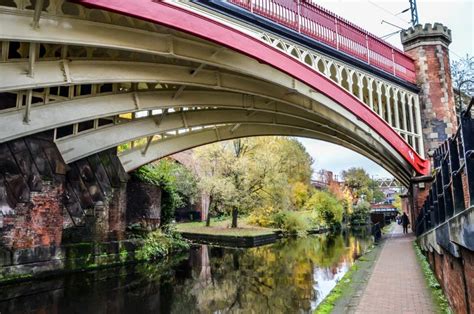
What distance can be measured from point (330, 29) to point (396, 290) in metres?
8.47

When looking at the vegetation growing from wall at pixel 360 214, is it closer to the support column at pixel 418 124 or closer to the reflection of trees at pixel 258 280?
the support column at pixel 418 124

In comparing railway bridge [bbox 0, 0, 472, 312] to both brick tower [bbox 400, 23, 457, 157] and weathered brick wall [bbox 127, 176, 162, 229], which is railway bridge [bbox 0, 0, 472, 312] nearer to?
brick tower [bbox 400, 23, 457, 157]

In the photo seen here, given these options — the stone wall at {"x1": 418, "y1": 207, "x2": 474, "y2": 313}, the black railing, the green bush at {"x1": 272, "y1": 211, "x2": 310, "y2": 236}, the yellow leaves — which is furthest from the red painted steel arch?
the yellow leaves

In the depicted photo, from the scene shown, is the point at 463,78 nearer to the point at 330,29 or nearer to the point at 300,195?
the point at 330,29

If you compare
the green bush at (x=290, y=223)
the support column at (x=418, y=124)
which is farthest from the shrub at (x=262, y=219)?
the support column at (x=418, y=124)

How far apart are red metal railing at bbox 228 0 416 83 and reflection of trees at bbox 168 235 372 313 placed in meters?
6.90

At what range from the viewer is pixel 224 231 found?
22359 millimetres

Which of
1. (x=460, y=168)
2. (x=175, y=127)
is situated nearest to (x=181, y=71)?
(x=175, y=127)

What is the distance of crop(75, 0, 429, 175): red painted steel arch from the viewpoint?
623cm

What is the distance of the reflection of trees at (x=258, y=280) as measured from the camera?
7.15m

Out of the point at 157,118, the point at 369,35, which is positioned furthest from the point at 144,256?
the point at 369,35

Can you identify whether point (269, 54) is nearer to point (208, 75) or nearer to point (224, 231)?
point (208, 75)

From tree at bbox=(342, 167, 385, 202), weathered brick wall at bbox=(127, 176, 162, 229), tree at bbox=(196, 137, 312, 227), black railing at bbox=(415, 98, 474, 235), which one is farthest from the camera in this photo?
tree at bbox=(342, 167, 385, 202)

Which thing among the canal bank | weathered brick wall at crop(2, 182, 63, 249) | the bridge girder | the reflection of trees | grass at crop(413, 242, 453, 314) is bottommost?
the reflection of trees
